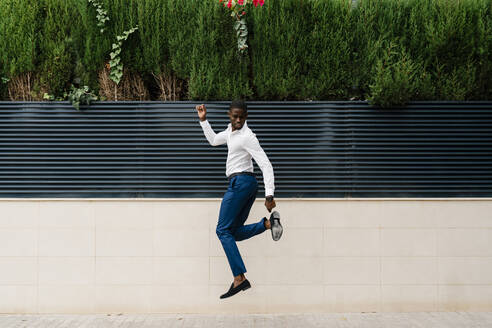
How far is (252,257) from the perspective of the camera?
17.8 ft

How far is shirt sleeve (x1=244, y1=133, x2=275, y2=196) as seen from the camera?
175 inches

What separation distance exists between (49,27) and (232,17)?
2422 millimetres

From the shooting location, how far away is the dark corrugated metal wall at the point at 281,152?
5.47m

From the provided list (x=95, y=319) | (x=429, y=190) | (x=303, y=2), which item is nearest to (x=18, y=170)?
(x=95, y=319)

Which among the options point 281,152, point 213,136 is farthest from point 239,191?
point 281,152

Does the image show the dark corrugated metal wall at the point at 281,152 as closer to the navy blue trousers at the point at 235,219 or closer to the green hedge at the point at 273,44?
the green hedge at the point at 273,44

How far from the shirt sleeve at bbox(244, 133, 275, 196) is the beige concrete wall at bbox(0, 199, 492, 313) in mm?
1045

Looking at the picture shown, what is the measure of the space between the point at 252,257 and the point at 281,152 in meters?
1.39

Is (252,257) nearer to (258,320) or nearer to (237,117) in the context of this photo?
(258,320)

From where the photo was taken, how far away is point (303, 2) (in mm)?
5598

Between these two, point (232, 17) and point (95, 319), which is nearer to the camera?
point (95, 319)

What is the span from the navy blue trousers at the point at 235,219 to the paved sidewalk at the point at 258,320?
1014mm

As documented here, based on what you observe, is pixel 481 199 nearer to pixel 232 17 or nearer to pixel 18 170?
pixel 232 17

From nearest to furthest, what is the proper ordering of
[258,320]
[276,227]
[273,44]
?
[276,227]
[258,320]
[273,44]
